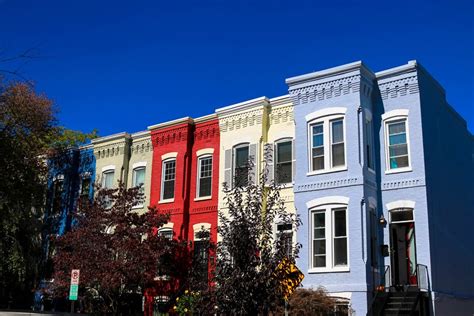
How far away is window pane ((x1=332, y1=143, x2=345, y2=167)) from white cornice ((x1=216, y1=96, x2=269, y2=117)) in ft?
13.3

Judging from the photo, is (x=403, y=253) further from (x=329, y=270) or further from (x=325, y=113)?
(x=325, y=113)

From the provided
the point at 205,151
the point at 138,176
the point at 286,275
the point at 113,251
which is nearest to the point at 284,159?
the point at 205,151

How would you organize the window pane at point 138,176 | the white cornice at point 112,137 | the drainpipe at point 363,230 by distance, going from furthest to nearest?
the white cornice at point 112,137, the window pane at point 138,176, the drainpipe at point 363,230

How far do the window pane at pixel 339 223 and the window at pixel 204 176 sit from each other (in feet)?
22.4

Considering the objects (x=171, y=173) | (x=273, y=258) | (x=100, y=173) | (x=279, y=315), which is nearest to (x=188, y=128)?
(x=171, y=173)

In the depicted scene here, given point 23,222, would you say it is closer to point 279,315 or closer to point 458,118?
point 279,315

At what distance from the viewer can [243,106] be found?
78.0 feet

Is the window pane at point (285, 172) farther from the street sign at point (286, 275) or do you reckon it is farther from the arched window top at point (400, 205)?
the street sign at point (286, 275)

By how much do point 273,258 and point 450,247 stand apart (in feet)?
37.4

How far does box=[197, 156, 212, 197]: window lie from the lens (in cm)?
2502

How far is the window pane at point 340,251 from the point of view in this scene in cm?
1934

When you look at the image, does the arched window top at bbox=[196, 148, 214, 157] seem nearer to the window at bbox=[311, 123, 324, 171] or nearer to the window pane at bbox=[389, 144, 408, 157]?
the window at bbox=[311, 123, 324, 171]

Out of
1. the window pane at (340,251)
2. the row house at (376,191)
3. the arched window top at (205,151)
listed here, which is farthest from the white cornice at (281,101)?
the window pane at (340,251)

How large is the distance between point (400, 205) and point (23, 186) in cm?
1667
